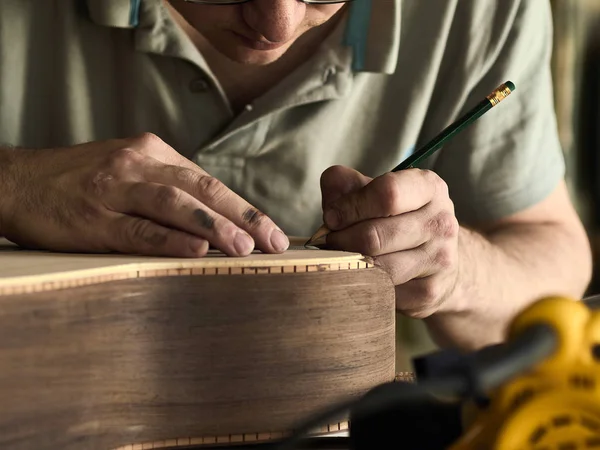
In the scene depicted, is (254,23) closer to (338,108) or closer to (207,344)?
(338,108)

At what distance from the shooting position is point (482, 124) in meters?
1.17

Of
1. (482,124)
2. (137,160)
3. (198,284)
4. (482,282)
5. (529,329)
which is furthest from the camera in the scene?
(482,124)

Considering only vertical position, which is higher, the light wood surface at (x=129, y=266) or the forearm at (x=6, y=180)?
the light wood surface at (x=129, y=266)

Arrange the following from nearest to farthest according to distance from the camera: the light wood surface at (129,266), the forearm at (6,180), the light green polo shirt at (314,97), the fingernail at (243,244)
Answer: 1. the light wood surface at (129,266)
2. the fingernail at (243,244)
3. the forearm at (6,180)
4. the light green polo shirt at (314,97)

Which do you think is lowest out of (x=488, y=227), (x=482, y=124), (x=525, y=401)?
(x=488, y=227)

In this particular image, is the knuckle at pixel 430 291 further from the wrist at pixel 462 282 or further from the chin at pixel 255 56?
the chin at pixel 255 56

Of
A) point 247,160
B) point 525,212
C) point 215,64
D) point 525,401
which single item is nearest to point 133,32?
point 215,64

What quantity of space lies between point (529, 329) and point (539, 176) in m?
0.90

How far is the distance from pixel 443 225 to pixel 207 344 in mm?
303

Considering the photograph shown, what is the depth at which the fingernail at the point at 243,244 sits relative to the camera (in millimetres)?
663

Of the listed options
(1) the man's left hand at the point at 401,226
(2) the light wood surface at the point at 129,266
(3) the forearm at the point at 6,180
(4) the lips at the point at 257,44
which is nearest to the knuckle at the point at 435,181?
(1) the man's left hand at the point at 401,226

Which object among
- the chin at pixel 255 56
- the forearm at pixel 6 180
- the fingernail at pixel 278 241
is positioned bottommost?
the forearm at pixel 6 180

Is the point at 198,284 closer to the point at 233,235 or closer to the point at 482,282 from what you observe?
the point at 233,235

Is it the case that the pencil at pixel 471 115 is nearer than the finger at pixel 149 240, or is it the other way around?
the finger at pixel 149 240
